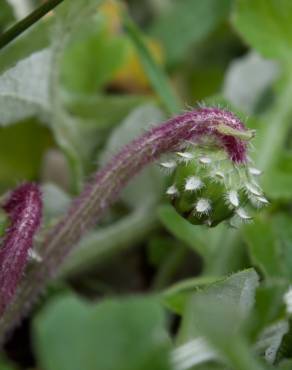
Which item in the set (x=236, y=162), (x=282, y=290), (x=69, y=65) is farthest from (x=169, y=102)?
(x=282, y=290)

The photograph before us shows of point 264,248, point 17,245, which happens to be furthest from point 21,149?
point 17,245

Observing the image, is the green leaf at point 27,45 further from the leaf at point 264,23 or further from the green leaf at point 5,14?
the leaf at point 264,23

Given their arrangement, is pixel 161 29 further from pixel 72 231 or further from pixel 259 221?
pixel 72 231

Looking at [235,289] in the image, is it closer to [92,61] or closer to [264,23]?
[264,23]

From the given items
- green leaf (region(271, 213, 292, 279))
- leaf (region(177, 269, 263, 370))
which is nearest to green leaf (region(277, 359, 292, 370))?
leaf (region(177, 269, 263, 370))

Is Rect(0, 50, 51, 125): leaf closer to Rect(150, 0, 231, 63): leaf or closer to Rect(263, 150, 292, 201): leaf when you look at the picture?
Rect(263, 150, 292, 201): leaf

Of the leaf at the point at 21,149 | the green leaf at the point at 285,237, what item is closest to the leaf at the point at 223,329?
the green leaf at the point at 285,237
